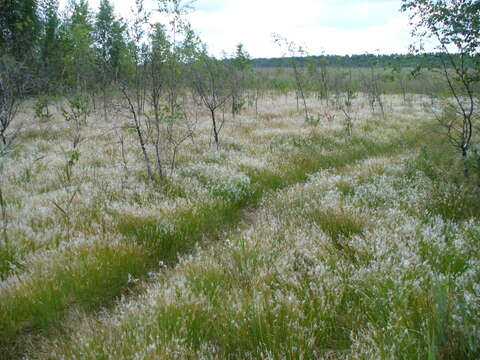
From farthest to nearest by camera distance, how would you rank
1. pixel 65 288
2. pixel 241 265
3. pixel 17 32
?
pixel 17 32 < pixel 241 265 < pixel 65 288

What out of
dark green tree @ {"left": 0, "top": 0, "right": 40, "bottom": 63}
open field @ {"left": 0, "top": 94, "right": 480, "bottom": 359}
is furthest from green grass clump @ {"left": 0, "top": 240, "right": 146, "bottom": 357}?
dark green tree @ {"left": 0, "top": 0, "right": 40, "bottom": 63}

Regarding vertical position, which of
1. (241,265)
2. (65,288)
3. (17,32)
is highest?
(17,32)

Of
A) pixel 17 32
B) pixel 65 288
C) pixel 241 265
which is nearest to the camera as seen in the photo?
pixel 65 288

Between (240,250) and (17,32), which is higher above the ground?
(17,32)

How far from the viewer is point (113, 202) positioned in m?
6.04

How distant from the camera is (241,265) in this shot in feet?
13.1

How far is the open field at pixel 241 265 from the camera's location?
2768 mm

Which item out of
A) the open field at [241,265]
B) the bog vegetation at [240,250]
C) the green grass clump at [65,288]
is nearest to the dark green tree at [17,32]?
the bog vegetation at [240,250]

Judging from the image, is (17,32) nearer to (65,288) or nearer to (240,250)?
(65,288)

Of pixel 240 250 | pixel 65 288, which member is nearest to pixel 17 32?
pixel 65 288

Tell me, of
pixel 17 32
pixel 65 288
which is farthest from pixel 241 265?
pixel 17 32

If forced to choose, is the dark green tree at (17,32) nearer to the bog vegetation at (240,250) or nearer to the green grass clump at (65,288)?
the bog vegetation at (240,250)

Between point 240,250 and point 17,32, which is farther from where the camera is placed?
point 17,32

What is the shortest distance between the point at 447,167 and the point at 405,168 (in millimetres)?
922
